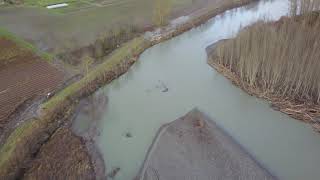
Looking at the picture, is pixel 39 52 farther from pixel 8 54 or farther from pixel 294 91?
pixel 294 91

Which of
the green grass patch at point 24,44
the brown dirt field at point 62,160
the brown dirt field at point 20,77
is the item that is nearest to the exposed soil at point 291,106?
the brown dirt field at point 62,160

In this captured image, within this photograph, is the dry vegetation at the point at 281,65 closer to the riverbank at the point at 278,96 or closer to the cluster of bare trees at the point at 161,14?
the riverbank at the point at 278,96

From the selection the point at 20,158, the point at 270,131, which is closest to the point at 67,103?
the point at 20,158

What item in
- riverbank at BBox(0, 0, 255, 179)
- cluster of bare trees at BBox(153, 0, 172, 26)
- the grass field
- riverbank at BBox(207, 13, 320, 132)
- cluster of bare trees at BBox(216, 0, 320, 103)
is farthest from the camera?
the grass field

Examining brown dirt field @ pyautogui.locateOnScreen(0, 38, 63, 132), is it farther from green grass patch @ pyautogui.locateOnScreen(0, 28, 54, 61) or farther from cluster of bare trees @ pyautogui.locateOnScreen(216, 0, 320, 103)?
cluster of bare trees @ pyautogui.locateOnScreen(216, 0, 320, 103)

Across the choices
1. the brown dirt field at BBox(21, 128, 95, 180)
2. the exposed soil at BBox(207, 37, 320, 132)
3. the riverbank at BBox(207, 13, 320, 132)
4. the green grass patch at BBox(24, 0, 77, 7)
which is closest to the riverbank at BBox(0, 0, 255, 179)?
the brown dirt field at BBox(21, 128, 95, 180)

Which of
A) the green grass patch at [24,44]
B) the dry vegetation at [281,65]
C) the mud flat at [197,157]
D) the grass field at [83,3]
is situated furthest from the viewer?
the grass field at [83,3]
